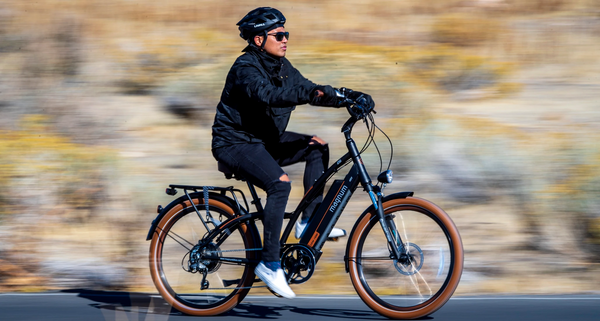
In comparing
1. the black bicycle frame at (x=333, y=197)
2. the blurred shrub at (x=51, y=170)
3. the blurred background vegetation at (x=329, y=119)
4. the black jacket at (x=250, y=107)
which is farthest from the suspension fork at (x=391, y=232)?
the blurred shrub at (x=51, y=170)

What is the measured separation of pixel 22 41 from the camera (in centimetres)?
1065

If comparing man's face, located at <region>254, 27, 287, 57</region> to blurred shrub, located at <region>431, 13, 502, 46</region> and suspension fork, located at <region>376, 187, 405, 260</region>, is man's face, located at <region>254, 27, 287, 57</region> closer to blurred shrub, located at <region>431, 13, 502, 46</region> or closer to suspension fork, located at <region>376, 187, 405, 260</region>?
suspension fork, located at <region>376, 187, 405, 260</region>

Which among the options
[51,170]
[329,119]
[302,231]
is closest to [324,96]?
[302,231]

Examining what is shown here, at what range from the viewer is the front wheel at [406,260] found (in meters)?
4.96

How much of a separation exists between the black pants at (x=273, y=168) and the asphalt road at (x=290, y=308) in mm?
636

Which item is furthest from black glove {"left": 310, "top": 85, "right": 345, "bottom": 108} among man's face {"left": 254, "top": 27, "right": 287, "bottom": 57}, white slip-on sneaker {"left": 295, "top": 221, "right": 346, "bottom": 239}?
white slip-on sneaker {"left": 295, "top": 221, "right": 346, "bottom": 239}

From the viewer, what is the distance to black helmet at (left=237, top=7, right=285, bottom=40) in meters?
5.08

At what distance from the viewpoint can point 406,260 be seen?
504 centimetres

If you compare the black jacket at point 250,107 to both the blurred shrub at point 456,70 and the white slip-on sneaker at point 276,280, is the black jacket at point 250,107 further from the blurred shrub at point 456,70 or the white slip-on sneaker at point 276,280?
the blurred shrub at point 456,70

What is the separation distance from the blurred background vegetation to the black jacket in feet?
5.62

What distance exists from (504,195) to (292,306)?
9.03ft

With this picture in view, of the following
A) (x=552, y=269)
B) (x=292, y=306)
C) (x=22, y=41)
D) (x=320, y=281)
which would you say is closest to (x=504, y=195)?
(x=552, y=269)

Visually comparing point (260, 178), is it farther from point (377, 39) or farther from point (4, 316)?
point (377, 39)

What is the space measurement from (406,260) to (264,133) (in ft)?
4.22
